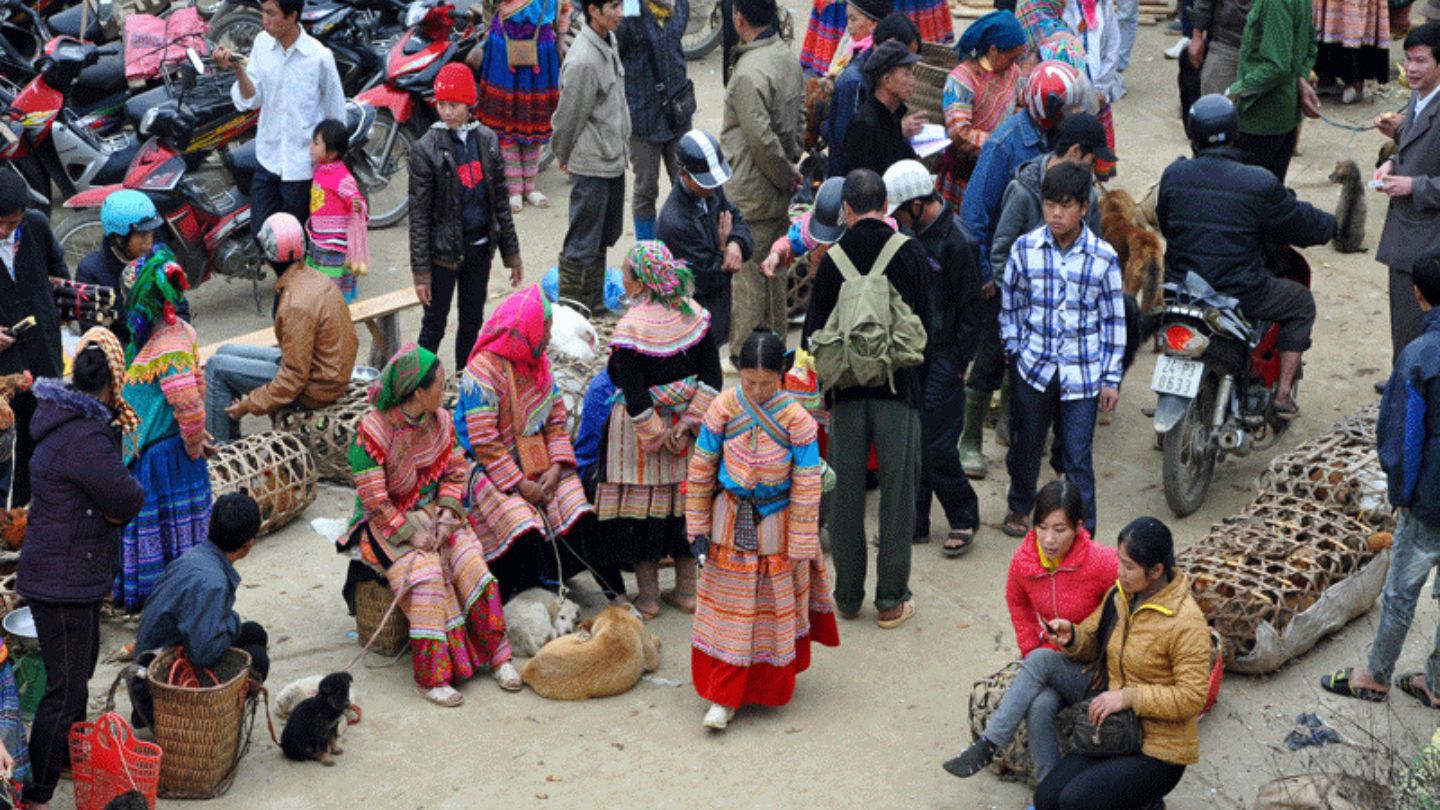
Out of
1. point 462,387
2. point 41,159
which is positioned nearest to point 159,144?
point 41,159

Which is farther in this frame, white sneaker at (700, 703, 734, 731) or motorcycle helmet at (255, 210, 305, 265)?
motorcycle helmet at (255, 210, 305, 265)

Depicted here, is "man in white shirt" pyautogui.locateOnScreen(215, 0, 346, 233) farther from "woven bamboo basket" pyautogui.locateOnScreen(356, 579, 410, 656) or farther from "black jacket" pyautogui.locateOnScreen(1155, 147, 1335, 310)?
"black jacket" pyautogui.locateOnScreen(1155, 147, 1335, 310)

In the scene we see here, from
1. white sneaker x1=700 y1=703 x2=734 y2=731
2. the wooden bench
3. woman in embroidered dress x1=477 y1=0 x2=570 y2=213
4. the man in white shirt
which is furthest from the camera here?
woman in embroidered dress x1=477 y1=0 x2=570 y2=213

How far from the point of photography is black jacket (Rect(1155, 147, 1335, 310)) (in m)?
7.99

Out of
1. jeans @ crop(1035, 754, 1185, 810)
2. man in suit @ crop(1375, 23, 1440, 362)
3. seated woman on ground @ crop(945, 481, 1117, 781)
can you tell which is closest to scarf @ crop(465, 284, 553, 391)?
seated woman on ground @ crop(945, 481, 1117, 781)

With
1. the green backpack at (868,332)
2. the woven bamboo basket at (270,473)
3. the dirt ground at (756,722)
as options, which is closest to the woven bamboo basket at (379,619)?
the dirt ground at (756,722)

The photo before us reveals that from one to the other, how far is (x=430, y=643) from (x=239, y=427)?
2.33 meters

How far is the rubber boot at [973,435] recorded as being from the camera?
8.58 m

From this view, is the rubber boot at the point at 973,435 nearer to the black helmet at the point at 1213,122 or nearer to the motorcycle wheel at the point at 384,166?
the black helmet at the point at 1213,122

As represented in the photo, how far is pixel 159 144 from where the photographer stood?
1020cm

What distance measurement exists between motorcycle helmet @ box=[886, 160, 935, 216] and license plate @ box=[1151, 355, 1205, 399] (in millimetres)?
1407

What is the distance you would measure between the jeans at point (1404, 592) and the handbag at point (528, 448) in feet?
10.6

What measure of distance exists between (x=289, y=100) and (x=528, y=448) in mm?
3294

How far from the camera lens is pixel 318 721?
6.23m
